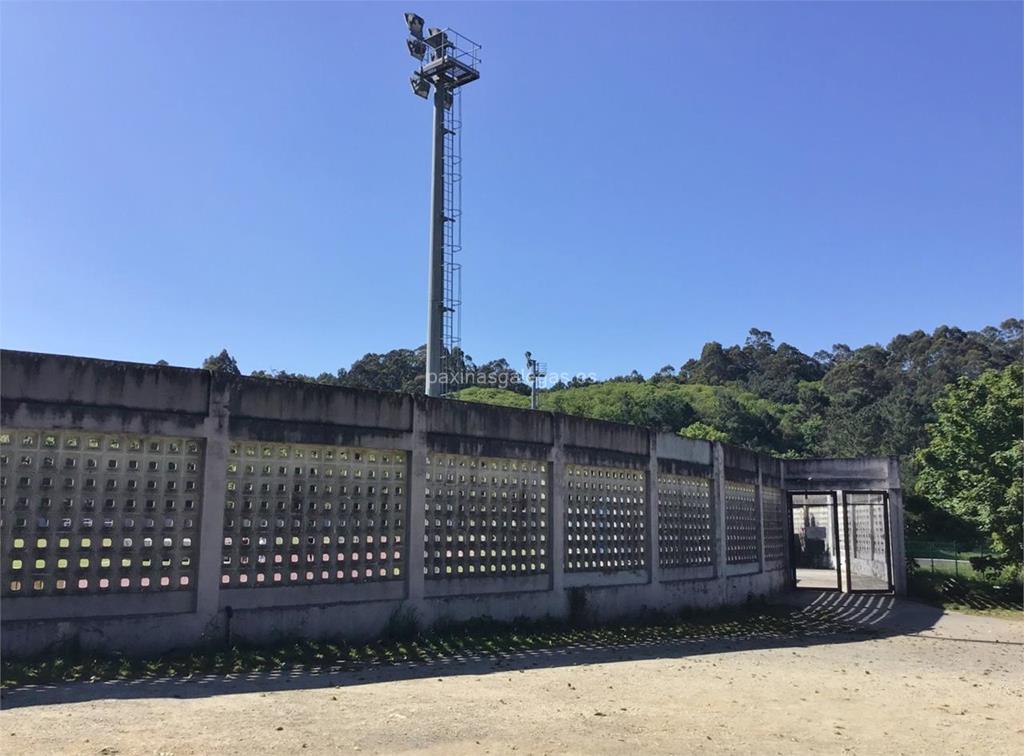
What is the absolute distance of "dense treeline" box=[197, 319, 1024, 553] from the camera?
20.4 meters

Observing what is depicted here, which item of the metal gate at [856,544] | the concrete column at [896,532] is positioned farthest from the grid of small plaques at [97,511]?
the concrete column at [896,532]

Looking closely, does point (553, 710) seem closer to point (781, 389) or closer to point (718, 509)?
point (718, 509)

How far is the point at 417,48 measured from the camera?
82.2 ft

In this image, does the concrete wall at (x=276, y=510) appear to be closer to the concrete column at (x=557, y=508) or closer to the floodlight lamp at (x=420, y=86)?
the concrete column at (x=557, y=508)

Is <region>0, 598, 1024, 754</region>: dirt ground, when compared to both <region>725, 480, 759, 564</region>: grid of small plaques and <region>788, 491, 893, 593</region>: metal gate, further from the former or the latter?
<region>788, 491, 893, 593</region>: metal gate

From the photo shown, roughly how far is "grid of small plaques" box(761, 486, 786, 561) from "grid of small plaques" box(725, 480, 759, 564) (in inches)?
27.1

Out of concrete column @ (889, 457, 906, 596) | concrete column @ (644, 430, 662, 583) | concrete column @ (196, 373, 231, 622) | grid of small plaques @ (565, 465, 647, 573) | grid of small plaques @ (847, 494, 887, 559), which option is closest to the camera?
concrete column @ (196, 373, 231, 622)

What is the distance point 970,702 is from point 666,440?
711 cm

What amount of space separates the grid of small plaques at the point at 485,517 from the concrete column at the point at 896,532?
1178 centimetres

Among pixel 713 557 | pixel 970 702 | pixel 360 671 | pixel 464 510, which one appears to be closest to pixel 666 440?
pixel 713 557

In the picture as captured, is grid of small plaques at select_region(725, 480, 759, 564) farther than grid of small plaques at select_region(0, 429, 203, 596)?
Yes

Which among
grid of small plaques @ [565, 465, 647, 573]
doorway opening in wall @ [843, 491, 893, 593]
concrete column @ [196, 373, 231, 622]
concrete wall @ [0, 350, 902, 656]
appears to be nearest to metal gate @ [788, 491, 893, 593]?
doorway opening in wall @ [843, 491, 893, 593]

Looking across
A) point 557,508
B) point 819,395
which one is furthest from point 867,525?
point 819,395

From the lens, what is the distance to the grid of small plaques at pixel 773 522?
18047mm
